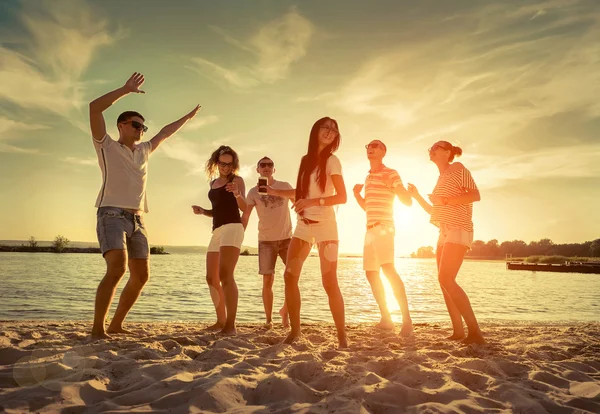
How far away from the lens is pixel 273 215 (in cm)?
668

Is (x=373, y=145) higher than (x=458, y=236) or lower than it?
higher

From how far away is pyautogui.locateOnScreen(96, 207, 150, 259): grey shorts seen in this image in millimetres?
4793

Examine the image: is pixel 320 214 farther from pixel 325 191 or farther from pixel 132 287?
pixel 132 287

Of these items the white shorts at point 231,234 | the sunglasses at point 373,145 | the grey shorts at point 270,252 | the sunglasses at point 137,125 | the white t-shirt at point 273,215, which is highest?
the sunglasses at point 373,145

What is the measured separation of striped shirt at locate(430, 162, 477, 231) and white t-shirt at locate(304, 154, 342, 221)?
1.49 m

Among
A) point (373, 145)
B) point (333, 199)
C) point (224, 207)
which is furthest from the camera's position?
point (373, 145)

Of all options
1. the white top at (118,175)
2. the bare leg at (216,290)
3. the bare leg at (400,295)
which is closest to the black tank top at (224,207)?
the bare leg at (216,290)

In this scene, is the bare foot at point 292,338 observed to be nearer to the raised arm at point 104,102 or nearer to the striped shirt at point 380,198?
the striped shirt at point 380,198

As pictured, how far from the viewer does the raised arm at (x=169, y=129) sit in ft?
18.3

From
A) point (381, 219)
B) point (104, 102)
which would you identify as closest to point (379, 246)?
point (381, 219)

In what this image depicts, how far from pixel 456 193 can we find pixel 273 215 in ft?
9.17

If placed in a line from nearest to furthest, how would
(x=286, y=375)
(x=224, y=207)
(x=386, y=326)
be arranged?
(x=286, y=375) → (x=224, y=207) → (x=386, y=326)

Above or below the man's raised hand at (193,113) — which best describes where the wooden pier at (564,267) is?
below

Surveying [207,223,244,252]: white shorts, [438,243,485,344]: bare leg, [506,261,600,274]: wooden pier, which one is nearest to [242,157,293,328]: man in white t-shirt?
[207,223,244,252]: white shorts
